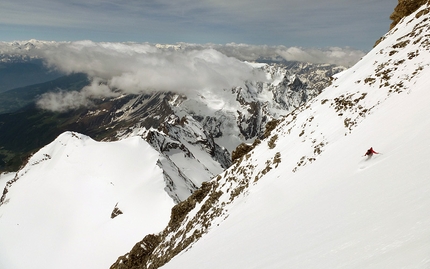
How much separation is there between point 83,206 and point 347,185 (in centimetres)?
6753

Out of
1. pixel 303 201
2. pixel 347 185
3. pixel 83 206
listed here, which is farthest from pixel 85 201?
pixel 347 185

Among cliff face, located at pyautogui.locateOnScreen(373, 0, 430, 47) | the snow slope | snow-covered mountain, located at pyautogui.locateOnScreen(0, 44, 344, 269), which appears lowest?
the snow slope

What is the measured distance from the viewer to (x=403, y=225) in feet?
20.1

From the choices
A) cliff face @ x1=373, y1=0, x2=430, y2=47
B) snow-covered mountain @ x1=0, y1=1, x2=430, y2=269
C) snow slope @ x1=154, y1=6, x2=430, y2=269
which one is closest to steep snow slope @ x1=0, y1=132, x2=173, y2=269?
snow-covered mountain @ x1=0, y1=1, x2=430, y2=269

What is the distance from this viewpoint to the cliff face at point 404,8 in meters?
34.4

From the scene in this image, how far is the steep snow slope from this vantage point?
46844mm

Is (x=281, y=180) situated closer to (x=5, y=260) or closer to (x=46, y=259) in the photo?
(x=46, y=259)

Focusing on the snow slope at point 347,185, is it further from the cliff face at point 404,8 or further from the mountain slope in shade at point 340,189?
the cliff face at point 404,8

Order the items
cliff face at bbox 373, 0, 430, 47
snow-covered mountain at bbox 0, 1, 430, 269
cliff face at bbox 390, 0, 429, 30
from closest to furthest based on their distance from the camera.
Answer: snow-covered mountain at bbox 0, 1, 430, 269
cliff face at bbox 373, 0, 430, 47
cliff face at bbox 390, 0, 429, 30

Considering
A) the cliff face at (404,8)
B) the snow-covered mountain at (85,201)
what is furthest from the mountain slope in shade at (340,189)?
the snow-covered mountain at (85,201)

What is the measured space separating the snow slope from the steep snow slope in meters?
19.7

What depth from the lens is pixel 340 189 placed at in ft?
39.6

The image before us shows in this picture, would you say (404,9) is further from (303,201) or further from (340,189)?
(303,201)

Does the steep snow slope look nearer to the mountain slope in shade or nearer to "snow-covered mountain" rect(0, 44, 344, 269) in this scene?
"snow-covered mountain" rect(0, 44, 344, 269)
